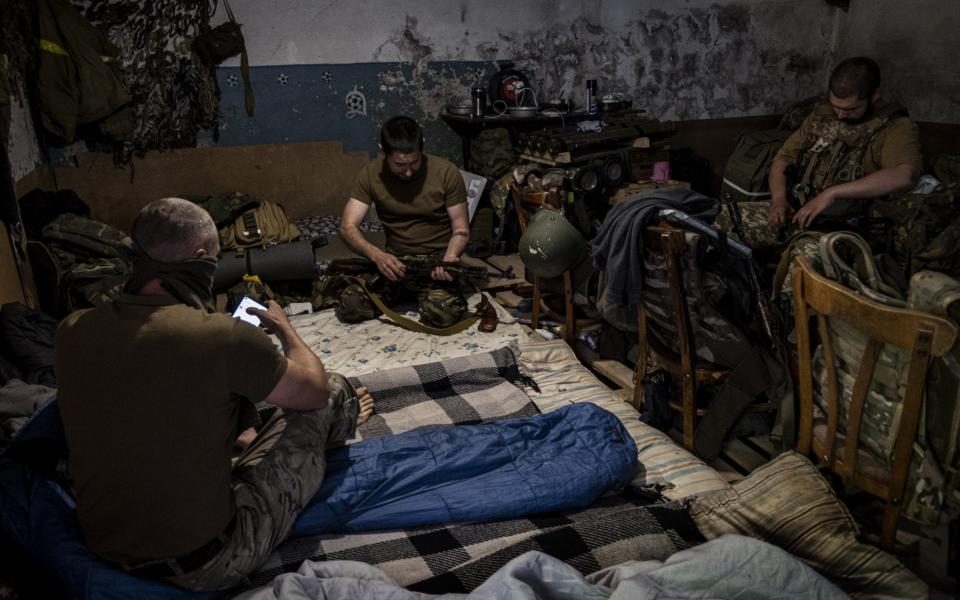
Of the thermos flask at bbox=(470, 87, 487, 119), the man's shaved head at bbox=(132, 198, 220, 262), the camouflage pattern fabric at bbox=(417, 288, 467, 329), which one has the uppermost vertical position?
the thermos flask at bbox=(470, 87, 487, 119)

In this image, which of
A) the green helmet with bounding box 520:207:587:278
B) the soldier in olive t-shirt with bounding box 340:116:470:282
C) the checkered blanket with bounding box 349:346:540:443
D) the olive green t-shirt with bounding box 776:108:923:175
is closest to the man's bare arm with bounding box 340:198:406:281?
the soldier in olive t-shirt with bounding box 340:116:470:282

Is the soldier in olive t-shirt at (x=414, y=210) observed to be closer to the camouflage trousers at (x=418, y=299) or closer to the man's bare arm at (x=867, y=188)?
the camouflage trousers at (x=418, y=299)

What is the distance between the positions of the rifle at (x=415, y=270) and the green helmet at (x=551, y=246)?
78 centimetres

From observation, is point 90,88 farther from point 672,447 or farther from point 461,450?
point 672,447

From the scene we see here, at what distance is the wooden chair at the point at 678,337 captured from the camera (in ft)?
8.48

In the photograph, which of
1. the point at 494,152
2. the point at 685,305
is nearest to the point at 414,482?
the point at 685,305

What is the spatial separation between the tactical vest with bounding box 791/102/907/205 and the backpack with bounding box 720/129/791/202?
1.12 m

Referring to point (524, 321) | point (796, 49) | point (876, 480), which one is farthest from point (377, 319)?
point (796, 49)

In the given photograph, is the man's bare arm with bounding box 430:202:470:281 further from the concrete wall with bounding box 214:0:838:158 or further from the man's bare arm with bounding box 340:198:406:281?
the concrete wall with bounding box 214:0:838:158

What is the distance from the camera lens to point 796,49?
6461mm

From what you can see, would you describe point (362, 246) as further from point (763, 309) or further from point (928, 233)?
point (928, 233)

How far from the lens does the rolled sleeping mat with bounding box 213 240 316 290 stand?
459 centimetres

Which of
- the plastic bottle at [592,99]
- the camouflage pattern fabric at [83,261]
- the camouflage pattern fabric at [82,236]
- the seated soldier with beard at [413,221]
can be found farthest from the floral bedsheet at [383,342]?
the plastic bottle at [592,99]

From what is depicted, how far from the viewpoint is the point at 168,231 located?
1.74m
